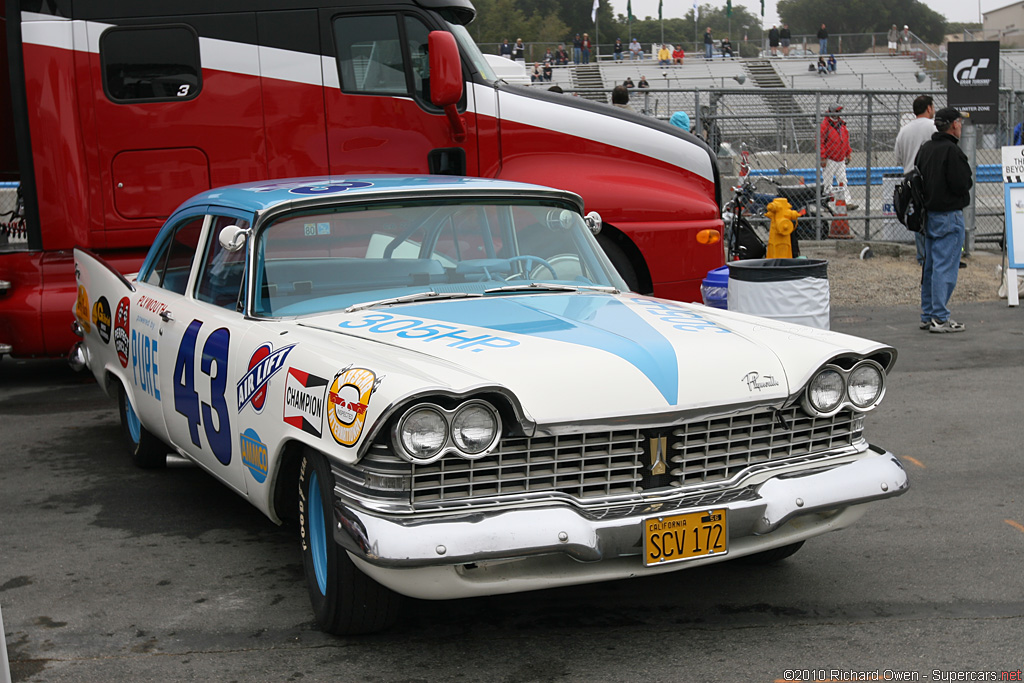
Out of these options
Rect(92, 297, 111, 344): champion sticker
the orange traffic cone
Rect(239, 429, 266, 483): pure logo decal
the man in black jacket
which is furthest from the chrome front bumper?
the orange traffic cone

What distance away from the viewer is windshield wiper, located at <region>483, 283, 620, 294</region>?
462 centimetres

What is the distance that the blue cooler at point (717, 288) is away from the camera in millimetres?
8414

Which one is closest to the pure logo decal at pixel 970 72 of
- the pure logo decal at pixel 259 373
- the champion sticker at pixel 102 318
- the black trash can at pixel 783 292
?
the black trash can at pixel 783 292

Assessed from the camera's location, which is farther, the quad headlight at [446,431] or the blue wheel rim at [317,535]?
the blue wheel rim at [317,535]

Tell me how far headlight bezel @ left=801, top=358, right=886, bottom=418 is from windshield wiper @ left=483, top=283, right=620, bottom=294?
49.4 inches

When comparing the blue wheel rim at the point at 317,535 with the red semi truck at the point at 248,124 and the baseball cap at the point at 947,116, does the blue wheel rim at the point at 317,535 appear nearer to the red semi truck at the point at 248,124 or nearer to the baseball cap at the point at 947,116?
the red semi truck at the point at 248,124

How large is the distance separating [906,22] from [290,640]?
11863cm

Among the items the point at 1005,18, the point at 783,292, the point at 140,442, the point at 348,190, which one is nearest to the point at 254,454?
the point at 348,190

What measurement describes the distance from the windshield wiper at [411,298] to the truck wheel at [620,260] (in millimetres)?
4111

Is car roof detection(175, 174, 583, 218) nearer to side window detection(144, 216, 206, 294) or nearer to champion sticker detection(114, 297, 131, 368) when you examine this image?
side window detection(144, 216, 206, 294)

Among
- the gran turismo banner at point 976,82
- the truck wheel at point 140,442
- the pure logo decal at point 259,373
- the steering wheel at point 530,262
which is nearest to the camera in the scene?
the pure logo decal at point 259,373

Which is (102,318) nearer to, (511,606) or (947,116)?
(511,606)

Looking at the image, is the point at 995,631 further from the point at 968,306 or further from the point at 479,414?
the point at 968,306

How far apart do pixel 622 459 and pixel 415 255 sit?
4.96 feet
